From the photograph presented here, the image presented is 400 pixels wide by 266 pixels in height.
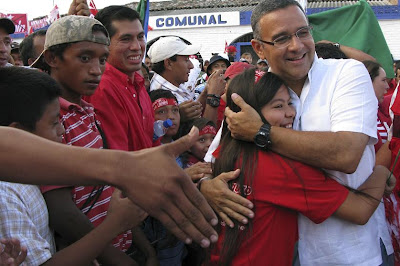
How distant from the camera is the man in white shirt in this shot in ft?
6.19

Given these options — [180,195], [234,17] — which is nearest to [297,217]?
[180,195]

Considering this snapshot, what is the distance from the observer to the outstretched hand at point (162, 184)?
111cm

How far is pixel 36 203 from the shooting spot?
1.71 m

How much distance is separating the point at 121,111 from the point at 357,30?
2695mm

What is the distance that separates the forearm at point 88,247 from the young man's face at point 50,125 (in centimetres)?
44

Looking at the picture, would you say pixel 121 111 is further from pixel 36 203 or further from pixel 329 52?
pixel 329 52

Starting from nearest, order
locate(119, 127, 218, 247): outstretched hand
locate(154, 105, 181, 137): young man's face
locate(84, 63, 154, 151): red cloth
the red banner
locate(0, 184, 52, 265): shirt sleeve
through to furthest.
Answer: locate(119, 127, 218, 247): outstretched hand < locate(0, 184, 52, 265): shirt sleeve < locate(84, 63, 154, 151): red cloth < locate(154, 105, 181, 137): young man's face < the red banner

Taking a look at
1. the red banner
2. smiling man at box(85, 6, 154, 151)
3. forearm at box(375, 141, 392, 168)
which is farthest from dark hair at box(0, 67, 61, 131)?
the red banner

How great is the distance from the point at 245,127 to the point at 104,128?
2.95 feet

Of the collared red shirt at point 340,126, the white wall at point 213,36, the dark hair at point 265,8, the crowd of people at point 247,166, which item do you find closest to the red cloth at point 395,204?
the crowd of people at point 247,166

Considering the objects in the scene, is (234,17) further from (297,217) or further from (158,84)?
(297,217)

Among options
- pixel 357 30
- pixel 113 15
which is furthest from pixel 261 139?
pixel 357 30

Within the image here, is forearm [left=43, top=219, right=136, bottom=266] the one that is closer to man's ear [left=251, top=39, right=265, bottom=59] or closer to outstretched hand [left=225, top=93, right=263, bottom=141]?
outstretched hand [left=225, top=93, right=263, bottom=141]

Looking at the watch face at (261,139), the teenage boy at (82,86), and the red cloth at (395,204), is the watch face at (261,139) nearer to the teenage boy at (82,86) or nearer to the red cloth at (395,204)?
the teenage boy at (82,86)
